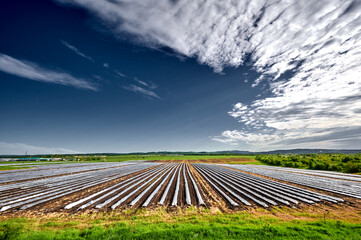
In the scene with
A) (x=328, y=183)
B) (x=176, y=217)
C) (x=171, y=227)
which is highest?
(x=171, y=227)

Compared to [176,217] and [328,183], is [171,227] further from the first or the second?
[328,183]

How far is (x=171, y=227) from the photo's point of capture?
7.27 metres

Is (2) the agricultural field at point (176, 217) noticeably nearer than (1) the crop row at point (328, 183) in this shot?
Yes

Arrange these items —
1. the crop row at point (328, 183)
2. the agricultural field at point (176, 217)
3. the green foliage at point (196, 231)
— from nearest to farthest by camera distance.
Answer: 1. the green foliage at point (196, 231)
2. the agricultural field at point (176, 217)
3. the crop row at point (328, 183)

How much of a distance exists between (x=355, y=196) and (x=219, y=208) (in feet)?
49.4

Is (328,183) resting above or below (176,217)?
below

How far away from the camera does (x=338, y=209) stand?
35.1ft

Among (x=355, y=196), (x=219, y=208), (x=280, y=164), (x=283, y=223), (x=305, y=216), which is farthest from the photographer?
(x=280, y=164)

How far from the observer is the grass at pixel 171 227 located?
634cm

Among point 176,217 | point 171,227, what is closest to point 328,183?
point 176,217

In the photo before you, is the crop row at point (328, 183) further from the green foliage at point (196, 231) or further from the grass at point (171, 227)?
the green foliage at point (196, 231)

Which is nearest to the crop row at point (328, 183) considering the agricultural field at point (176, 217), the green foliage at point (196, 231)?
the agricultural field at point (176, 217)

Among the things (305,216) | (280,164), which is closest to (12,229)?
(305,216)

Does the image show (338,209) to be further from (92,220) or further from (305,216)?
(92,220)
